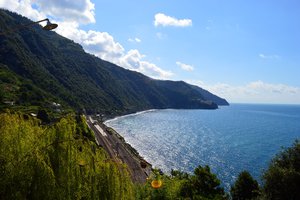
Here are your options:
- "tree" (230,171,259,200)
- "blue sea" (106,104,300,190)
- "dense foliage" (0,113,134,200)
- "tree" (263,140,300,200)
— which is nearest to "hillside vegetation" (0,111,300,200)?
"dense foliage" (0,113,134,200)

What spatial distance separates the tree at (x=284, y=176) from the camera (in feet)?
A: 84.2

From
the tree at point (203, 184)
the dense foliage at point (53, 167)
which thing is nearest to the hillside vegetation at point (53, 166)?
the dense foliage at point (53, 167)

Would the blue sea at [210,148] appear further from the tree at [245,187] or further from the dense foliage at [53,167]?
the dense foliage at [53,167]

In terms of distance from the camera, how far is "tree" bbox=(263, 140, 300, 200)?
25656 millimetres

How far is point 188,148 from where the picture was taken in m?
105

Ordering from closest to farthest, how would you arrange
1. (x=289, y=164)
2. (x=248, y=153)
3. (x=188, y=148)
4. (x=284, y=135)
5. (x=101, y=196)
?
(x=101, y=196)
(x=289, y=164)
(x=248, y=153)
(x=188, y=148)
(x=284, y=135)

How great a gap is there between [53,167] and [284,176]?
20688mm

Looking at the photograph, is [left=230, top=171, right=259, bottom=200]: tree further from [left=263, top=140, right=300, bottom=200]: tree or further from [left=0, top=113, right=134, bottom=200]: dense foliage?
[left=0, top=113, right=134, bottom=200]: dense foliage

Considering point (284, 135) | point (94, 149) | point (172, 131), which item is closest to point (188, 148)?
point (172, 131)

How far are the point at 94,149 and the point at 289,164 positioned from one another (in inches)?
766

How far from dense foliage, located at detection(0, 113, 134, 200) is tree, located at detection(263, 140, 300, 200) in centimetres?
1761

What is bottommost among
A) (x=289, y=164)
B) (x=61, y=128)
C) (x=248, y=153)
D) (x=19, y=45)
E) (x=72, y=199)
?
(x=248, y=153)

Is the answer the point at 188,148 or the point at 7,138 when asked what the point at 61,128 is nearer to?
the point at 7,138

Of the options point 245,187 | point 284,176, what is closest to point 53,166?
point 284,176
